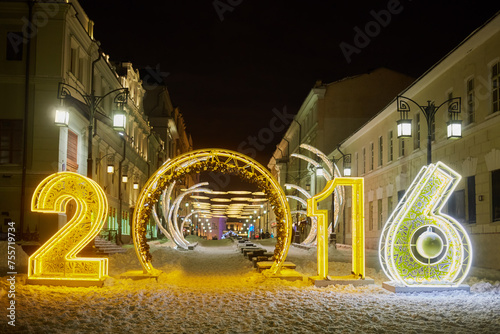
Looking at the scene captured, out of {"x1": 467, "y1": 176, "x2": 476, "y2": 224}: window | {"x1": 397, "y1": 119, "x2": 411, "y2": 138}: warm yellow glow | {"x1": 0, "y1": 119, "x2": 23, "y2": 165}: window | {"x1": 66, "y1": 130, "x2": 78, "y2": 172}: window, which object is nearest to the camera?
{"x1": 397, "y1": 119, "x2": 411, "y2": 138}: warm yellow glow

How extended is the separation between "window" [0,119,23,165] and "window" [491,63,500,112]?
20.0 metres

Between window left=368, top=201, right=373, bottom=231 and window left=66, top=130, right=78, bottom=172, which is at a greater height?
window left=66, top=130, right=78, bottom=172

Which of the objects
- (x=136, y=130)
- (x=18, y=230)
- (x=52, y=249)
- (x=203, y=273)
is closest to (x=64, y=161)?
(x=18, y=230)

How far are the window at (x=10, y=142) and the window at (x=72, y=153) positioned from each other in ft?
7.67

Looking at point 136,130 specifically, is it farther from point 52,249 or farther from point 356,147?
point 52,249

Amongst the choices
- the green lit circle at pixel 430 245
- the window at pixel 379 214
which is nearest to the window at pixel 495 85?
the green lit circle at pixel 430 245

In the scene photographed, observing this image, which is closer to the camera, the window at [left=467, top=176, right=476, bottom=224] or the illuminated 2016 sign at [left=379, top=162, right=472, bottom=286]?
the illuminated 2016 sign at [left=379, top=162, right=472, bottom=286]

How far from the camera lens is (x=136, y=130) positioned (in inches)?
2024

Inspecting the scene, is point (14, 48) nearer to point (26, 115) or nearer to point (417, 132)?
point (26, 115)

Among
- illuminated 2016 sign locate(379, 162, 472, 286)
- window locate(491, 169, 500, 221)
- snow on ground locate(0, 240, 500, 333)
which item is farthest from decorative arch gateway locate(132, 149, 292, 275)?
window locate(491, 169, 500, 221)

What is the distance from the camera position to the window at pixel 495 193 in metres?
18.3

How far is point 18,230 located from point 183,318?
18.0 meters

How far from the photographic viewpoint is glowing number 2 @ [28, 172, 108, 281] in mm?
13859

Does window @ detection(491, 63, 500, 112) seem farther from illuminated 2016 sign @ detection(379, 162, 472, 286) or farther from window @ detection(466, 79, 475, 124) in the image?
illuminated 2016 sign @ detection(379, 162, 472, 286)
